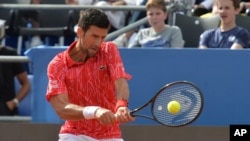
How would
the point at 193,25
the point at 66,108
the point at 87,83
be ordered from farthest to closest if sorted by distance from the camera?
the point at 193,25 → the point at 87,83 → the point at 66,108

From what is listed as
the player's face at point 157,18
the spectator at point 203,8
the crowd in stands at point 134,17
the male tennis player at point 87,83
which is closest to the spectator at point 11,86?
the crowd in stands at point 134,17

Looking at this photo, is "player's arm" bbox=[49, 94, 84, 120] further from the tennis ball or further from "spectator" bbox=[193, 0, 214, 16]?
"spectator" bbox=[193, 0, 214, 16]

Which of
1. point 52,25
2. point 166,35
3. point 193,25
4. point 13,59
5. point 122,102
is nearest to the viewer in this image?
point 122,102

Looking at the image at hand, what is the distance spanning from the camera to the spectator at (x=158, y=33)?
9141 mm

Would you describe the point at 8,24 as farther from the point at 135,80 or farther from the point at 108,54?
the point at 108,54

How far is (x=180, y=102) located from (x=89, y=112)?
0.73 meters

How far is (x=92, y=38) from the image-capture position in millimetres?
6285

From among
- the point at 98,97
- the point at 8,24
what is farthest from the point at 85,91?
the point at 8,24

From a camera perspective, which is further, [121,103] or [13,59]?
[13,59]

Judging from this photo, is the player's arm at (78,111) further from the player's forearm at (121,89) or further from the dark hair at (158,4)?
the dark hair at (158,4)

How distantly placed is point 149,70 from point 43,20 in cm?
318

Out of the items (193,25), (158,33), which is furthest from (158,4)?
(193,25)

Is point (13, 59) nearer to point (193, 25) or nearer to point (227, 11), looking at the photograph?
point (193, 25)

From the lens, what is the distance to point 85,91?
6.55 m
